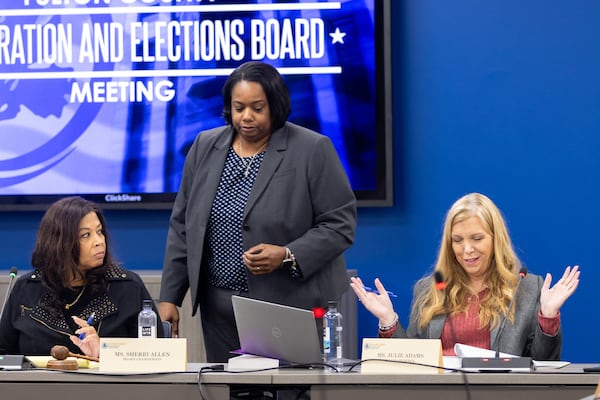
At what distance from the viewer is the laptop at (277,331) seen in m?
2.91

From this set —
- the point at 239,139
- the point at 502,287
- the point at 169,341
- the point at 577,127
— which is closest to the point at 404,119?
the point at 577,127

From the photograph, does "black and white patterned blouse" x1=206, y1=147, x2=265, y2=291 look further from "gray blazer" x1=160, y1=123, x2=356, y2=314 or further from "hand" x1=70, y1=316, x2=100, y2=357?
"hand" x1=70, y1=316, x2=100, y2=357

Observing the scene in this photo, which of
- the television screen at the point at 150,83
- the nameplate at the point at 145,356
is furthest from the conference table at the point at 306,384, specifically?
the television screen at the point at 150,83

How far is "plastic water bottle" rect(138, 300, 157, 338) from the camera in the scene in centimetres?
331

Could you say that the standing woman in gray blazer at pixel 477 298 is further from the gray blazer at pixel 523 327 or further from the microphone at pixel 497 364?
the microphone at pixel 497 364

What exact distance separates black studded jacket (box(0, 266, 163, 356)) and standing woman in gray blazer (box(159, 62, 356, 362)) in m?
0.19

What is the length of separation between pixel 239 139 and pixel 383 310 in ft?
3.12

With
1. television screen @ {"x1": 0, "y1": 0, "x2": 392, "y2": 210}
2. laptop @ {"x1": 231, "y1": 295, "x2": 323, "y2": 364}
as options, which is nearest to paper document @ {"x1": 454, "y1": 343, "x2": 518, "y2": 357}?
laptop @ {"x1": 231, "y1": 295, "x2": 323, "y2": 364}

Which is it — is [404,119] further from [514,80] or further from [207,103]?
[207,103]

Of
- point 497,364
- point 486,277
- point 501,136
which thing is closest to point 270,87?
point 486,277

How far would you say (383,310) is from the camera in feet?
10.5

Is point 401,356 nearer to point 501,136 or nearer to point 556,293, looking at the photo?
point 556,293

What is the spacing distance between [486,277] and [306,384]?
33.9 inches

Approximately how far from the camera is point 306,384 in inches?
111
